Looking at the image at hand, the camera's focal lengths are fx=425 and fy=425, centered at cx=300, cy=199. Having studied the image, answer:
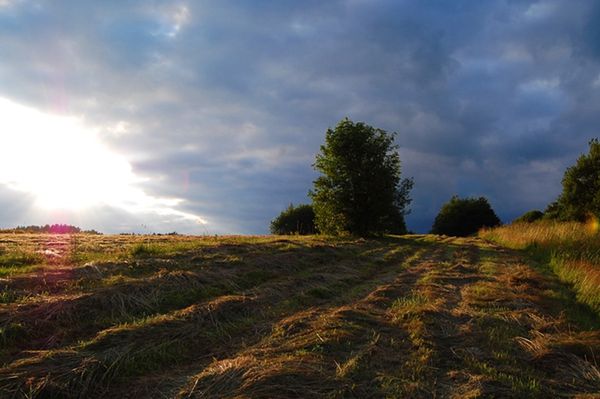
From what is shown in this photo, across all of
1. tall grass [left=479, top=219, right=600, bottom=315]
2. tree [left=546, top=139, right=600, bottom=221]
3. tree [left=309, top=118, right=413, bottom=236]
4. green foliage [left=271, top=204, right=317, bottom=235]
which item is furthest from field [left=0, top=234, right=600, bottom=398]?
green foliage [left=271, top=204, right=317, bottom=235]

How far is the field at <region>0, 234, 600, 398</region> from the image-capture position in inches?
197

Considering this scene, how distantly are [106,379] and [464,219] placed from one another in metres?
85.7

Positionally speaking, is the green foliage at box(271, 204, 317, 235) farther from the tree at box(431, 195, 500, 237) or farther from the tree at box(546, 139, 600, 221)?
the tree at box(546, 139, 600, 221)

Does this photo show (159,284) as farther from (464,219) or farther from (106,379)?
(464,219)

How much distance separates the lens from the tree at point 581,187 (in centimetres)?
3859

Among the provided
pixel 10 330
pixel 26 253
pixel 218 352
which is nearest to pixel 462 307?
pixel 218 352

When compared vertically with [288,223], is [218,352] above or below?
below

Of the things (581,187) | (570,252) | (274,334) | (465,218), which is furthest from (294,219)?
(274,334)

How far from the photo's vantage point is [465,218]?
83.6 m

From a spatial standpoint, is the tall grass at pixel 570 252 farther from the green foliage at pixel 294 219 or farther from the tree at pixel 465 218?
the tree at pixel 465 218

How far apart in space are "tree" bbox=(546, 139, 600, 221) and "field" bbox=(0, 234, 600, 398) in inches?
1270

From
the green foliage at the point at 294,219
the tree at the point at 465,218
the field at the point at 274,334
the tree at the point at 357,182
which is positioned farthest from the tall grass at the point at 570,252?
the tree at the point at 465,218

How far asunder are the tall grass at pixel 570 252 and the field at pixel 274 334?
53 centimetres

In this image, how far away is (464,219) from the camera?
3290 inches
